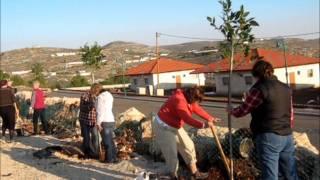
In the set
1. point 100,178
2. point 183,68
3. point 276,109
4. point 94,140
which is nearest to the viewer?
point 276,109

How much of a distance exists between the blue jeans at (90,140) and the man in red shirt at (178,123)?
9.19 ft

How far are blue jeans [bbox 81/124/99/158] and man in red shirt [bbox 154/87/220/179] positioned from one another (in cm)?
280

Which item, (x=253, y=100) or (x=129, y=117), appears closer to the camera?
(x=253, y=100)

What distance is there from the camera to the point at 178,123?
7652 mm

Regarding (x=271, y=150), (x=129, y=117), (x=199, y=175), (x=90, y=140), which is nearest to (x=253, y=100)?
(x=271, y=150)

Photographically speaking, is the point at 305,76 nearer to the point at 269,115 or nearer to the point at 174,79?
the point at 174,79

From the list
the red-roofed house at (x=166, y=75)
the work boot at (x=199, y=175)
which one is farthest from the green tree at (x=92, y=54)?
the work boot at (x=199, y=175)

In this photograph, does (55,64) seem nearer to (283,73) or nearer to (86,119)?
(283,73)

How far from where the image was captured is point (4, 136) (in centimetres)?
1488

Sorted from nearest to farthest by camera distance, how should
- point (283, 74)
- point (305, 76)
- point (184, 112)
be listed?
1. point (184, 112)
2. point (283, 74)
3. point (305, 76)

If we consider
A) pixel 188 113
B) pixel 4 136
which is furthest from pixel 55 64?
pixel 188 113

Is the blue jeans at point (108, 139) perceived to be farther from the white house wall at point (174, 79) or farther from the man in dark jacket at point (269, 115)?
the white house wall at point (174, 79)

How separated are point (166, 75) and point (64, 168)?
Result: 53937 mm

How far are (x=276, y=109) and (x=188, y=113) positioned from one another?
5.27 feet
